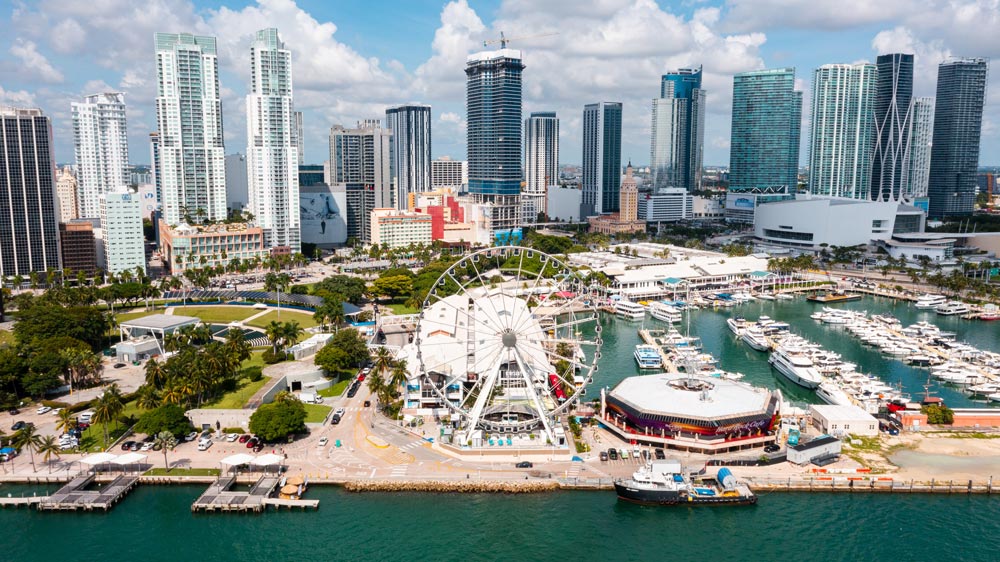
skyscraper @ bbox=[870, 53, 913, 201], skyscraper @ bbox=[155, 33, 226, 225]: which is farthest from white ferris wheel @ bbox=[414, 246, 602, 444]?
skyscraper @ bbox=[870, 53, 913, 201]

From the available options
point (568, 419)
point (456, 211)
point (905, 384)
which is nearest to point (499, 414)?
point (568, 419)

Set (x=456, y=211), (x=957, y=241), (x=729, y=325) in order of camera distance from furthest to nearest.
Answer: (x=456, y=211) < (x=957, y=241) < (x=729, y=325)

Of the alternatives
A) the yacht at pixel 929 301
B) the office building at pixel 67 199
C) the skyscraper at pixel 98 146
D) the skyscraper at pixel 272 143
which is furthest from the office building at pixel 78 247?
the yacht at pixel 929 301

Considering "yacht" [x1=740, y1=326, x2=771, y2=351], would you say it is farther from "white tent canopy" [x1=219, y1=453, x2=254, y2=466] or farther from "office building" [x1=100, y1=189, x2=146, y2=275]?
"office building" [x1=100, y1=189, x2=146, y2=275]

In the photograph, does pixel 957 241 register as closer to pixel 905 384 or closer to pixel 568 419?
pixel 905 384

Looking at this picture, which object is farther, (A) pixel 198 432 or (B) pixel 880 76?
(B) pixel 880 76

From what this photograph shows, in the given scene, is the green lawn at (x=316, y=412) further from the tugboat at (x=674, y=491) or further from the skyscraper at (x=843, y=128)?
the skyscraper at (x=843, y=128)
